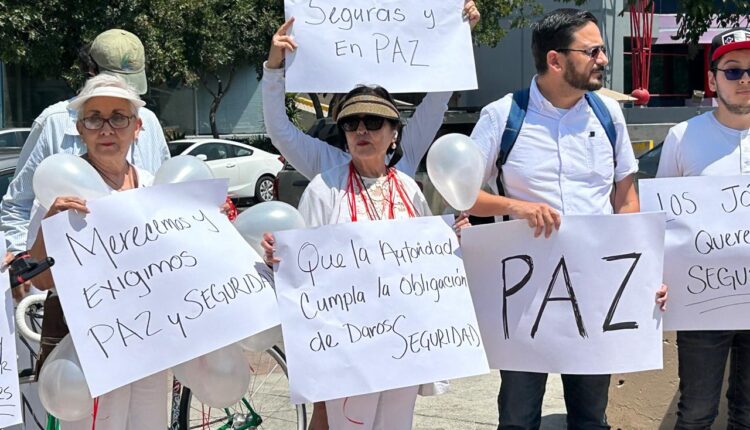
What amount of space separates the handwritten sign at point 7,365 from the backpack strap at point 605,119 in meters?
2.22

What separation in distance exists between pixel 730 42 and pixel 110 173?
7.77ft

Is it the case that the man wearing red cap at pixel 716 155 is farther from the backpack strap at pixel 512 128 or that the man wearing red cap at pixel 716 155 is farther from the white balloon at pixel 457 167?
the white balloon at pixel 457 167

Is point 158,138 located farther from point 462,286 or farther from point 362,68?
point 462,286

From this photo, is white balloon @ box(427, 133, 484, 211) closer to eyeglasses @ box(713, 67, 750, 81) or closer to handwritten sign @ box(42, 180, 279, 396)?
handwritten sign @ box(42, 180, 279, 396)

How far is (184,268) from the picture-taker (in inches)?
121

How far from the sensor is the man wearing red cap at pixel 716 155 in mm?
3510

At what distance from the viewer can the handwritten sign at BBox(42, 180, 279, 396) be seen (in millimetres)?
2936

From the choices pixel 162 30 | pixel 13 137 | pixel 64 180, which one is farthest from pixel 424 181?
pixel 162 30

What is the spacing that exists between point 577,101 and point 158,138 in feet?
5.88

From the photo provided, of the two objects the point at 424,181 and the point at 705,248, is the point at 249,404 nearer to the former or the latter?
the point at 705,248

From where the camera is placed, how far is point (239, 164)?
18547 millimetres

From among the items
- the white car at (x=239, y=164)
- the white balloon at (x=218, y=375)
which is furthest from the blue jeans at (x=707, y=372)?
the white car at (x=239, y=164)

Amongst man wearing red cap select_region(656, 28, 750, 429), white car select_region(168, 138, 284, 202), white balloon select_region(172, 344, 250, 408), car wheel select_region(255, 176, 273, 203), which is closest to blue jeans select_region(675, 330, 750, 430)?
man wearing red cap select_region(656, 28, 750, 429)

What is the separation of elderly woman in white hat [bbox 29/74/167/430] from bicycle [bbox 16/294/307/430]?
631 mm
